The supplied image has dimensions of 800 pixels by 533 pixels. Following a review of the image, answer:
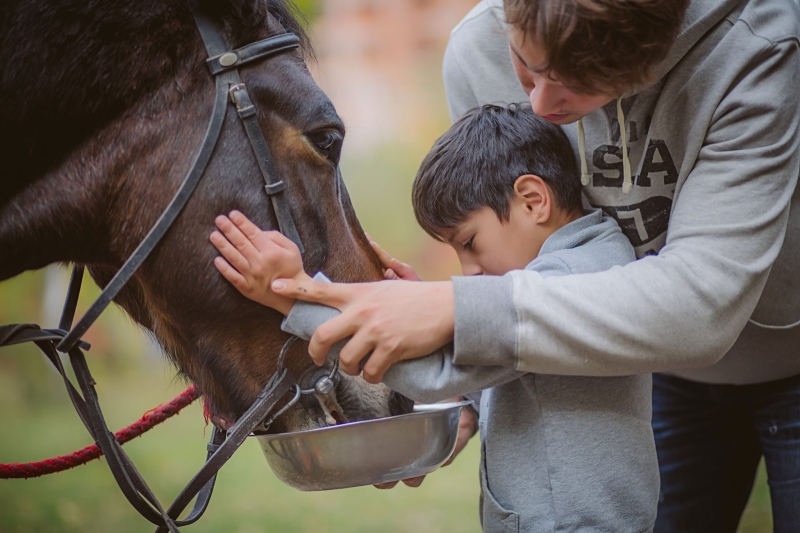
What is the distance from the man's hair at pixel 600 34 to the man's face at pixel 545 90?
0.05 ft

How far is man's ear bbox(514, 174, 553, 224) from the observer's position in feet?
4.27

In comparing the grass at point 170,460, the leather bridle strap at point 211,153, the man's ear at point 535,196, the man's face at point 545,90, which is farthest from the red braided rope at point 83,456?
the grass at point 170,460

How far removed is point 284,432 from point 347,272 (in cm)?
30

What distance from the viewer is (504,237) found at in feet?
4.37

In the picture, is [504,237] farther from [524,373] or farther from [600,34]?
[600,34]

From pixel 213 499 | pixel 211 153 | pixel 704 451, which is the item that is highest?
pixel 211 153

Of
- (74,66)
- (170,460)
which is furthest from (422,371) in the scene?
(170,460)

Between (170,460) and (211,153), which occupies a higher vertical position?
(211,153)

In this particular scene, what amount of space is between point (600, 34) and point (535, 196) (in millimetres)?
357

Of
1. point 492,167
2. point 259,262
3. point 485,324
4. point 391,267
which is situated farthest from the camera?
point 391,267

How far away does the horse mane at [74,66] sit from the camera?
3.56ft

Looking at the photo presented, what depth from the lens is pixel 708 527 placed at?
1.63 meters

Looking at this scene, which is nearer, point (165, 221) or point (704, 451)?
point (165, 221)

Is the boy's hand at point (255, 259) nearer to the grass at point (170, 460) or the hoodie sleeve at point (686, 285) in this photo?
the hoodie sleeve at point (686, 285)
